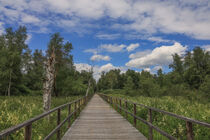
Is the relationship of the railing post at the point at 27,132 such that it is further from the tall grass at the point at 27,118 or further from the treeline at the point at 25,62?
the treeline at the point at 25,62

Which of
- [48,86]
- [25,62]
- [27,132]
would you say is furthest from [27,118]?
[25,62]

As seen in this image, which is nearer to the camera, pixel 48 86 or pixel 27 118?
pixel 27 118

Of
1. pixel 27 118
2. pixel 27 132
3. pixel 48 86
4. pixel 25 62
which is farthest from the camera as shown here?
pixel 25 62

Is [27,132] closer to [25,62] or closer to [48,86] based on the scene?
[48,86]

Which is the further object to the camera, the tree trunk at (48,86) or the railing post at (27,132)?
the tree trunk at (48,86)

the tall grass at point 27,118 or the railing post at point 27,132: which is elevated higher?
the railing post at point 27,132

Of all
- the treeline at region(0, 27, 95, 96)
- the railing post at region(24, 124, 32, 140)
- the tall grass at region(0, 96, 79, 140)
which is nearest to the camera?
the railing post at region(24, 124, 32, 140)

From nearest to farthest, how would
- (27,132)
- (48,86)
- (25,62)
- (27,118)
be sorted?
(27,132) → (27,118) → (48,86) → (25,62)

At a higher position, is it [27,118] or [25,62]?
[25,62]

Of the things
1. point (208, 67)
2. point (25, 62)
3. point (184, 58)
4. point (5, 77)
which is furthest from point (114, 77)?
point (5, 77)

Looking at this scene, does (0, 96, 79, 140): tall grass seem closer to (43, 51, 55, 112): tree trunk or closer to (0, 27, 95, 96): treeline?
(43, 51, 55, 112): tree trunk

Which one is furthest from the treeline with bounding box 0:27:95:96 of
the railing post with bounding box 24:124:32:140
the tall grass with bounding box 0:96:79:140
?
the railing post with bounding box 24:124:32:140

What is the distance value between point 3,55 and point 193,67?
57.3 m

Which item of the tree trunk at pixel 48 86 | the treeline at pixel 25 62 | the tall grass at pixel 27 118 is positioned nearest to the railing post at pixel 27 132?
the tall grass at pixel 27 118
